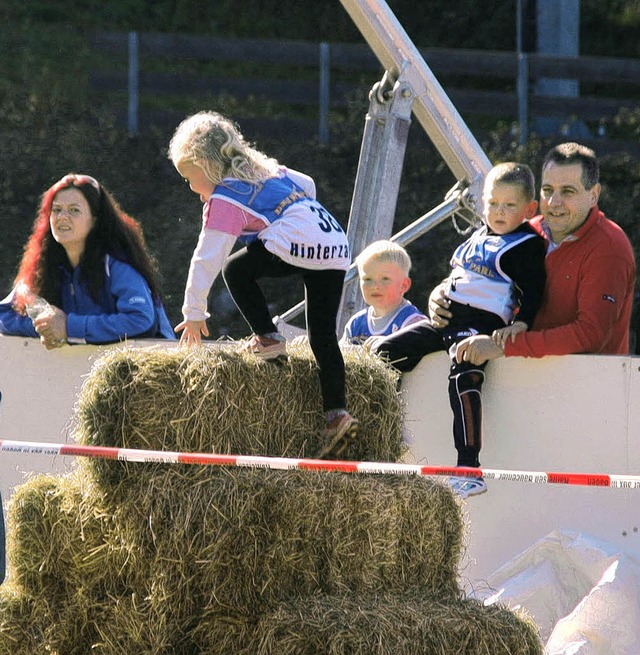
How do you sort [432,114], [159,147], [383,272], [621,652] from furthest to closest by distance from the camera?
[159,147], [432,114], [383,272], [621,652]

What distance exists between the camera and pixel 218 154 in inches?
220

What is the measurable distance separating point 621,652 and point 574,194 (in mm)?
1984

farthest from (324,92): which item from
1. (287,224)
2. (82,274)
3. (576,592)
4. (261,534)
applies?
(261,534)

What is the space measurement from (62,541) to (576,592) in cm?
230

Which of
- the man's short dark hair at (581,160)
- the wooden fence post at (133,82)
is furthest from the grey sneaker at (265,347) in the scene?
the wooden fence post at (133,82)

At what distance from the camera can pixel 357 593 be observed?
4945 mm

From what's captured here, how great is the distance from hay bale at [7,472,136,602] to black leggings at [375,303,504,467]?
5.18 ft

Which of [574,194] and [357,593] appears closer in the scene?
[357,593]

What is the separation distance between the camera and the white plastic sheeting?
573 cm

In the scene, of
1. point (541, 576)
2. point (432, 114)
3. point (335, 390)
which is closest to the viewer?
point (335, 390)

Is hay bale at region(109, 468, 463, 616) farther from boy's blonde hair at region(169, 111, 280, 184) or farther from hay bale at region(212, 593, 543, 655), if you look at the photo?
boy's blonde hair at region(169, 111, 280, 184)

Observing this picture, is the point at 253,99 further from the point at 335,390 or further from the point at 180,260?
the point at 335,390

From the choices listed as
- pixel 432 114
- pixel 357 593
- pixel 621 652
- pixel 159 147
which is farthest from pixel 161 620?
pixel 159 147

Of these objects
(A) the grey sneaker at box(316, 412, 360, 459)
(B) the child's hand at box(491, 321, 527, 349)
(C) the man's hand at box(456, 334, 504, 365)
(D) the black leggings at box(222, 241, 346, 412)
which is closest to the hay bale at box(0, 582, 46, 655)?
(A) the grey sneaker at box(316, 412, 360, 459)
